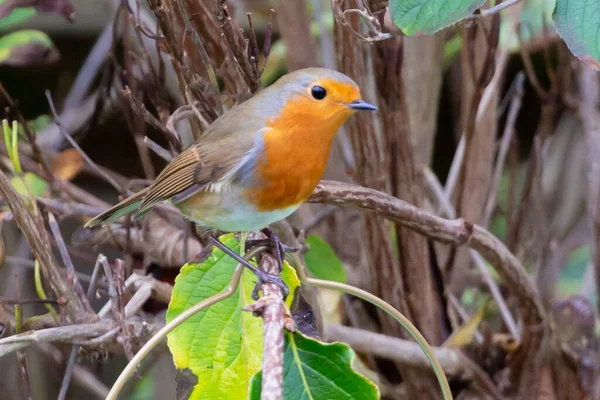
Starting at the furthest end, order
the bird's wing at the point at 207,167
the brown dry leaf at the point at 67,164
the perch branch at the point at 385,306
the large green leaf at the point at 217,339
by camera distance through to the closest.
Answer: the brown dry leaf at the point at 67,164, the bird's wing at the point at 207,167, the large green leaf at the point at 217,339, the perch branch at the point at 385,306

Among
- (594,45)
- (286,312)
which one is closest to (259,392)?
(286,312)

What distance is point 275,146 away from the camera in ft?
4.11

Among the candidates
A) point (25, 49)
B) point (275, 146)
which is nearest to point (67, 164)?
point (25, 49)

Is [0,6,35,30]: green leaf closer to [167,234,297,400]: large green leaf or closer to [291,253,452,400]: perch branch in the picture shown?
[167,234,297,400]: large green leaf

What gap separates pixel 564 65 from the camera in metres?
2.23

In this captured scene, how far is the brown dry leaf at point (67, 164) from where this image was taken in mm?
1909

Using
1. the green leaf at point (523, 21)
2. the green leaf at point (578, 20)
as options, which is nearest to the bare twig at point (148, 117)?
the green leaf at point (578, 20)

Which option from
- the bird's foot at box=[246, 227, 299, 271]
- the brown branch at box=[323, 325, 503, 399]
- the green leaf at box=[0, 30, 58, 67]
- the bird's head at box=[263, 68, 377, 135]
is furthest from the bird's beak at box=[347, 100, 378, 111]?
the green leaf at box=[0, 30, 58, 67]

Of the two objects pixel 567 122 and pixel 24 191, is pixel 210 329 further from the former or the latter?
pixel 567 122

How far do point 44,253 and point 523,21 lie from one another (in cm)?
192

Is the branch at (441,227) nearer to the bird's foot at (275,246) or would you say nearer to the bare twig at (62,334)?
the bird's foot at (275,246)

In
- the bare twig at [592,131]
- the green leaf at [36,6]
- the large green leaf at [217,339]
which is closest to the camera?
the large green leaf at [217,339]

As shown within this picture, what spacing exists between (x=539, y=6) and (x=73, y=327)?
7.94ft

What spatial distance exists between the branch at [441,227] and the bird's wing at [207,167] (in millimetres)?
154
